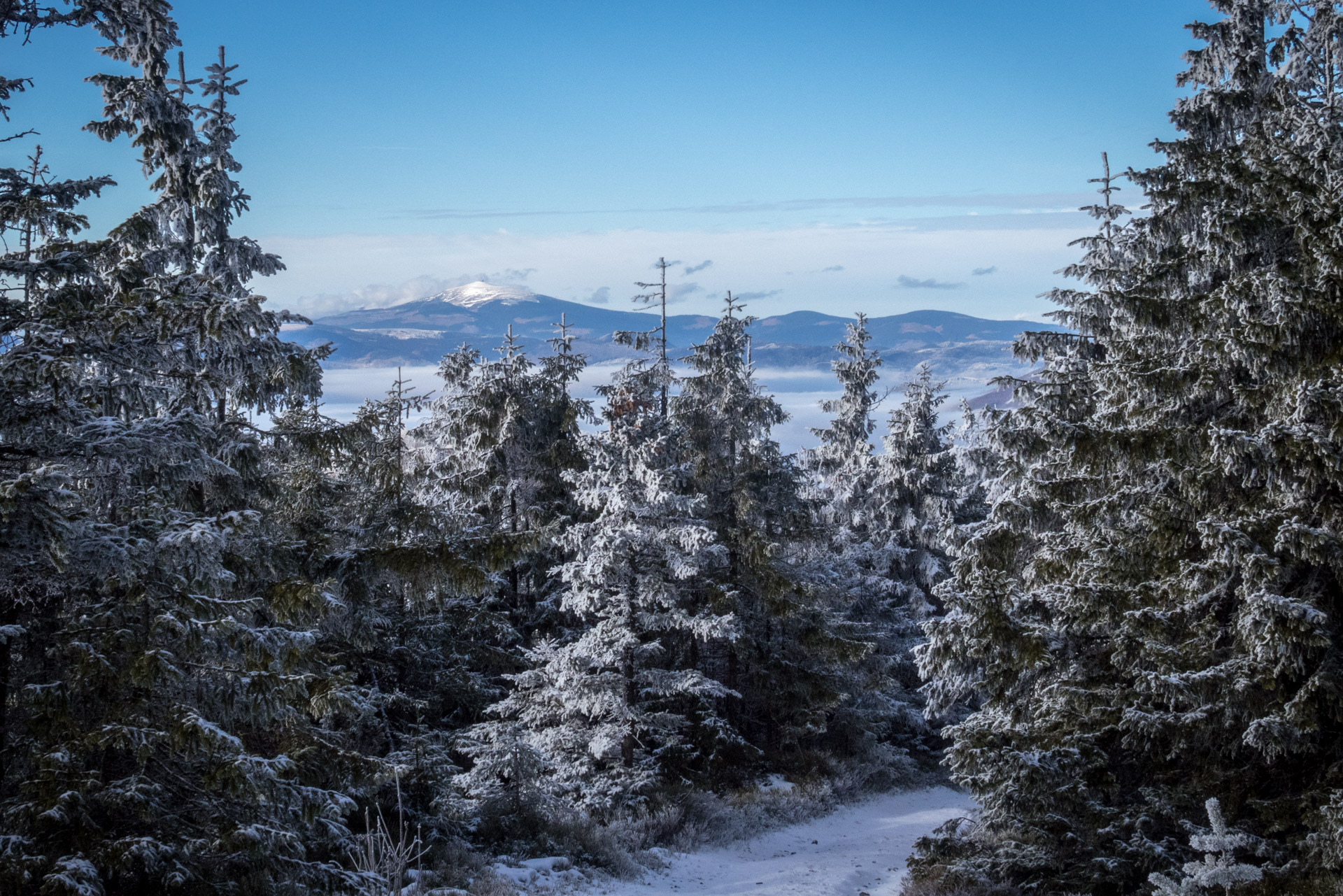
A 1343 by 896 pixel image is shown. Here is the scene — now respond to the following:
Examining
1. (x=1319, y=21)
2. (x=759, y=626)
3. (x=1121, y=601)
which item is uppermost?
(x=1319, y=21)

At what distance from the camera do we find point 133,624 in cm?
797

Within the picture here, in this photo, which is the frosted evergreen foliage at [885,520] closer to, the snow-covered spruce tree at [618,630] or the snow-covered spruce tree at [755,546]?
the snow-covered spruce tree at [755,546]

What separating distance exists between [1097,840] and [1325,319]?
6555 mm

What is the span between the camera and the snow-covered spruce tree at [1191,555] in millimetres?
8883

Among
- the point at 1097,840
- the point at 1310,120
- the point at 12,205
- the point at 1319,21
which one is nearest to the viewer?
the point at 12,205

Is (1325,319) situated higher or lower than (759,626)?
higher

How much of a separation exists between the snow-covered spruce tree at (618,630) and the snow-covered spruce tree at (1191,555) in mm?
6517

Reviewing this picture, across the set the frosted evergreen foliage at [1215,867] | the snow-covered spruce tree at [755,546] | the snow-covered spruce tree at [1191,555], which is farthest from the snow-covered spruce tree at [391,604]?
the snow-covered spruce tree at [1191,555]

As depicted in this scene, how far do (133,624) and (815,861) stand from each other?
12767 millimetres

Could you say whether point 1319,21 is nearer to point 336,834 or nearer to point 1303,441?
point 1303,441

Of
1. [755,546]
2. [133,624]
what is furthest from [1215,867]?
[755,546]

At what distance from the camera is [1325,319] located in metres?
9.41

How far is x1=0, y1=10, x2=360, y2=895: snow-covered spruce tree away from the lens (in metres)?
Result: 6.84

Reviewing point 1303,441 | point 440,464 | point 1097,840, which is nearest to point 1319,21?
point 1303,441
